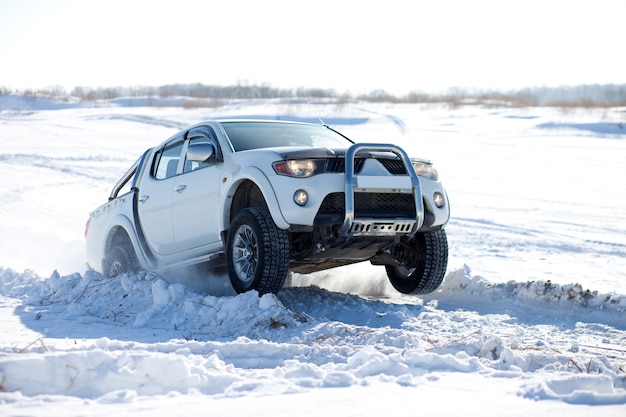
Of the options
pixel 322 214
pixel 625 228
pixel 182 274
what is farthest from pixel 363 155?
pixel 625 228

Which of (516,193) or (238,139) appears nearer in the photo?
(238,139)

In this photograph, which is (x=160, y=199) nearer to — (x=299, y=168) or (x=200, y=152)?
(x=200, y=152)

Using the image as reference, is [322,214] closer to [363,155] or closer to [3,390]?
[363,155]

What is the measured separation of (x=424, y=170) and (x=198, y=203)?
204 centimetres

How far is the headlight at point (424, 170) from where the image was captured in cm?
673

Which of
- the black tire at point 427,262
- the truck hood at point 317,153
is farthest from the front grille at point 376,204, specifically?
the black tire at point 427,262

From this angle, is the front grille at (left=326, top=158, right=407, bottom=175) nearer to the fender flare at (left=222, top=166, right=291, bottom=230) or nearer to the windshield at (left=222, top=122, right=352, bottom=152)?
the fender flare at (left=222, top=166, right=291, bottom=230)

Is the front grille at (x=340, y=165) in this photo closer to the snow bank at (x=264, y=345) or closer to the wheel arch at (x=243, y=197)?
the wheel arch at (x=243, y=197)

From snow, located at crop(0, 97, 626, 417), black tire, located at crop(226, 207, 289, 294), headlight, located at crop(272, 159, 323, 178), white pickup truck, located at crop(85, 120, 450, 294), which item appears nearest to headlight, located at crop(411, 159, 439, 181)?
white pickup truck, located at crop(85, 120, 450, 294)

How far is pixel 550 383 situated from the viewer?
12.9 ft

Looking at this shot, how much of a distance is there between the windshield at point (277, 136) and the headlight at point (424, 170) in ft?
2.18

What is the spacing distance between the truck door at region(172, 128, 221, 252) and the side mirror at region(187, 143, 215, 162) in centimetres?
6

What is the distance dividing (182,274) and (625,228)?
29.7 feet

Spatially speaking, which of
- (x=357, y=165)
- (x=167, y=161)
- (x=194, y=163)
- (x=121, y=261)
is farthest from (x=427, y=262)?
(x=121, y=261)
